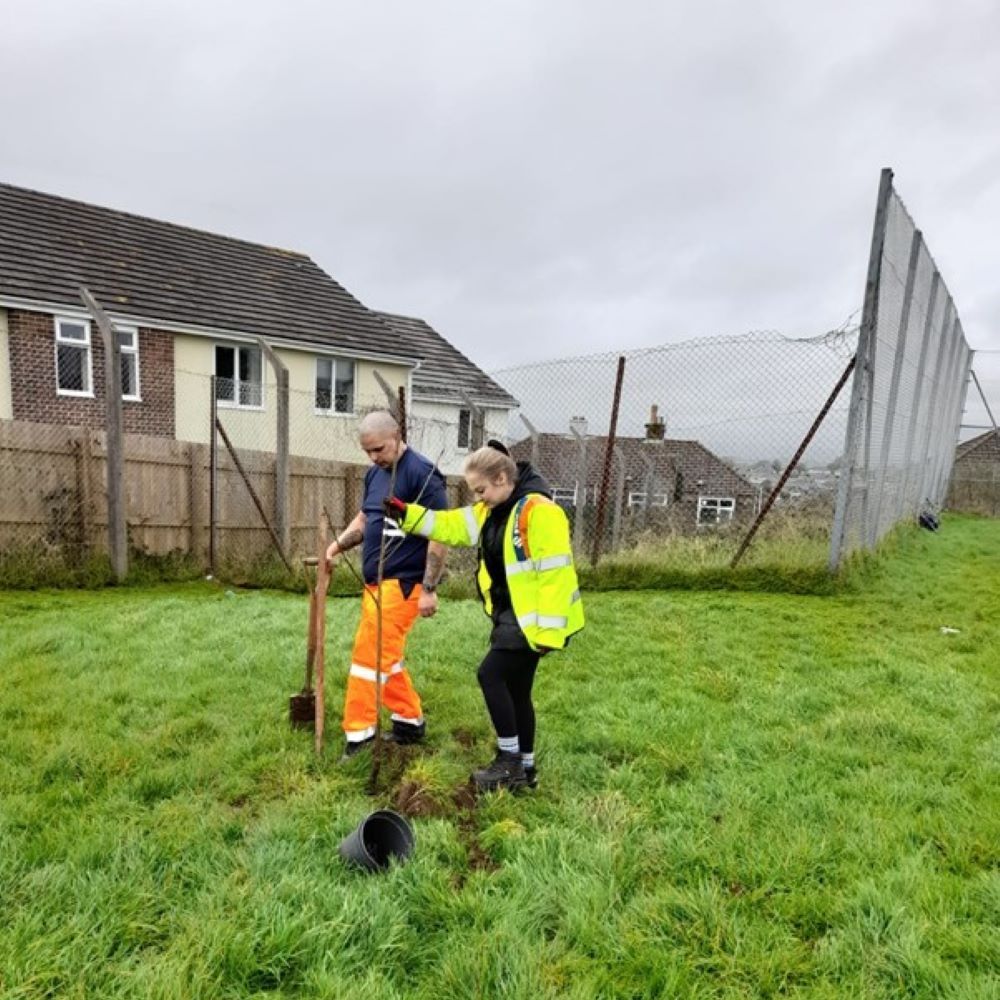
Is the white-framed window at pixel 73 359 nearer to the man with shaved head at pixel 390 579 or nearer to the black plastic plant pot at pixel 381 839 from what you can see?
the man with shaved head at pixel 390 579

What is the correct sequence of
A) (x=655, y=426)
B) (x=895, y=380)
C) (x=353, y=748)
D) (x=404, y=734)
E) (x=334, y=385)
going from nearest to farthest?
(x=353, y=748), (x=404, y=734), (x=895, y=380), (x=655, y=426), (x=334, y=385)

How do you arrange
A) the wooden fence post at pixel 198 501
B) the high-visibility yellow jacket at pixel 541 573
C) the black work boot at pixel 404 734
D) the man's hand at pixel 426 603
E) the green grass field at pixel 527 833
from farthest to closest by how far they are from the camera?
the wooden fence post at pixel 198 501, the black work boot at pixel 404 734, the man's hand at pixel 426 603, the high-visibility yellow jacket at pixel 541 573, the green grass field at pixel 527 833

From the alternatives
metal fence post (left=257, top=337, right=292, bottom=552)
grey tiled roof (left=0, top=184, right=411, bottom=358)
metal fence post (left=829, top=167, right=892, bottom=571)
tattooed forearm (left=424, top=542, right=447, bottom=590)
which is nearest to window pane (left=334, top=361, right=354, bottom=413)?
grey tiled roof (left=0, top=184, right=411, bottom=358)

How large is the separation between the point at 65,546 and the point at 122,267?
34.6ft

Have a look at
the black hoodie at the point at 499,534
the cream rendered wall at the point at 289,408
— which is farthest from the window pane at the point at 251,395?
the black hoodie at the point at 499,534

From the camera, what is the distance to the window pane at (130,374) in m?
15.0

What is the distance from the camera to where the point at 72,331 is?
47.5 feet

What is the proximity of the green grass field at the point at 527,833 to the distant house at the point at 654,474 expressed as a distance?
5.86 m

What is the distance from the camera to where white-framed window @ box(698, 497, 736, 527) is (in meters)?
10.9

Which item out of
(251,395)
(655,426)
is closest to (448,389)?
(251,395)

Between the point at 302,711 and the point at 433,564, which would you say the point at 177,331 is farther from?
the point at 433,564

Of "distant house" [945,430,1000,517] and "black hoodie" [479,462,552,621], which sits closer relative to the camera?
"black hoodie" [479,462,552,621]

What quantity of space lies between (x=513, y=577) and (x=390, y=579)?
820mm

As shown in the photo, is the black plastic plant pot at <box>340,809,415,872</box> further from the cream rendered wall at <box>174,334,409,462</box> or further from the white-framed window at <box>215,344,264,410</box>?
the white-framed window at <box>215,344,264,410</box>
